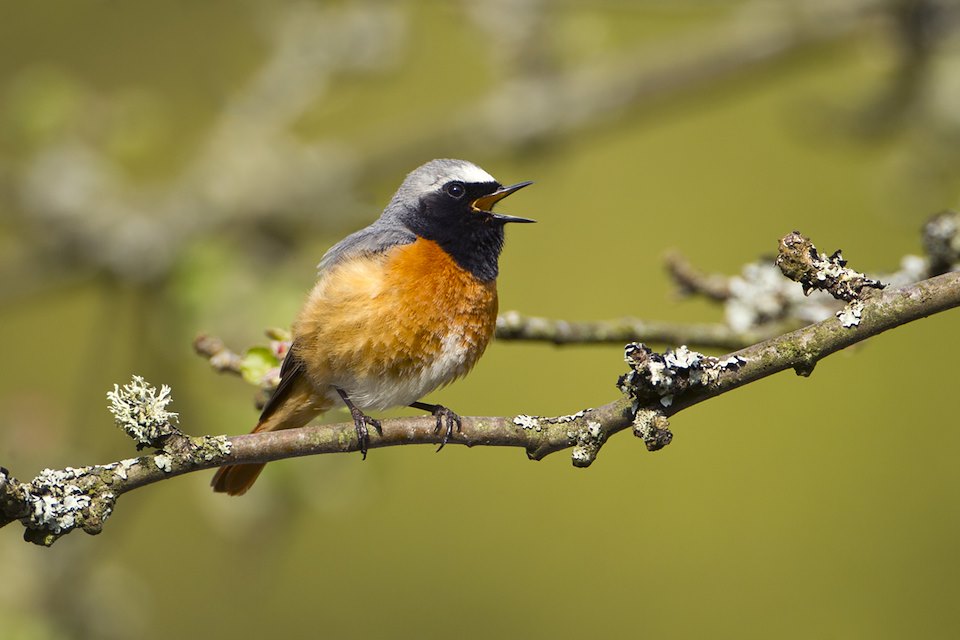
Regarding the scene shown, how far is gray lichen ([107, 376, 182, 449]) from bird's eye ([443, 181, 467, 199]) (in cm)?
166

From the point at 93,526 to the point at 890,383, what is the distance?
5141 millimetres

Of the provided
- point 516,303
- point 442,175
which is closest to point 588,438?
point 442,175

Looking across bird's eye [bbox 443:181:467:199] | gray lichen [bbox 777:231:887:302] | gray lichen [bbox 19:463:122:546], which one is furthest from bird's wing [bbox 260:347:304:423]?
gray lichen [bbox 777:231:887:302]

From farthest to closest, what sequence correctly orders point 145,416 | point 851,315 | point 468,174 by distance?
point 468,174, point 145,416, point 851,315

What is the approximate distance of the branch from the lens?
74.2 inches

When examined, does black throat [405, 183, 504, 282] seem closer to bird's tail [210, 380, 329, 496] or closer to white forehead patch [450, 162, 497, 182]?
white forehead patch [450, 162, 497, 182]

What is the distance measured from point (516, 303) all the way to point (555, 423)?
445 centimetres

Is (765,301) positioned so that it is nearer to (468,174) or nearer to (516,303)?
(468,174)

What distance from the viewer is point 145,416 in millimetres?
2002

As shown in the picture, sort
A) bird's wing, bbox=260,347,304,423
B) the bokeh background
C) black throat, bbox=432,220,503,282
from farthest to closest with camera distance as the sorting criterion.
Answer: the bokeh background < black throat, bbox=432,220,503,282 < bird's wing, bbox=260,347,304,423

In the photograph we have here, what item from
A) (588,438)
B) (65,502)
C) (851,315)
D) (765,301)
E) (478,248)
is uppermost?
(478,248)

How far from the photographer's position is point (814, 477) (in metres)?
5.90

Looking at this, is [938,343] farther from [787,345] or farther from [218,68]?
[218,68]

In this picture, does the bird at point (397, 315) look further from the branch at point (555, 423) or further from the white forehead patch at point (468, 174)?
the branch at point (555, 423)
